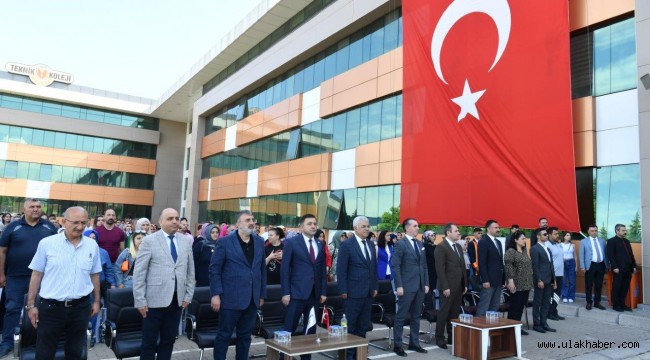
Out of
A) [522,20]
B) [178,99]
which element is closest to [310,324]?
[522,20]

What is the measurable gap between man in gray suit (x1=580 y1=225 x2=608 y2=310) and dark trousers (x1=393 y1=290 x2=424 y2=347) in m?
5.36

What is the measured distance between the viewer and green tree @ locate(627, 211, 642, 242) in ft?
34.3

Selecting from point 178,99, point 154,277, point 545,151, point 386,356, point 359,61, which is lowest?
point 386,356

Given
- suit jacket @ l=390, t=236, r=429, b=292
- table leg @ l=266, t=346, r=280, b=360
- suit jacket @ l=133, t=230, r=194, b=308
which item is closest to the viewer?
suit jacket @ l=133, t=230, r=194, b=308

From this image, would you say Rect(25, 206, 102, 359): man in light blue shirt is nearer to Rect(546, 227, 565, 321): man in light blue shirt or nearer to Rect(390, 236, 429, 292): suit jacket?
Rect(390, 236, 429, 292): suit jacket

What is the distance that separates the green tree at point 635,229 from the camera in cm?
1045

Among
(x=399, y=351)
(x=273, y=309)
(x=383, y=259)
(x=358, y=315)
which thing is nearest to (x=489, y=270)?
(x=399, y=351)

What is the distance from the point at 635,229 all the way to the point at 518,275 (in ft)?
15.6

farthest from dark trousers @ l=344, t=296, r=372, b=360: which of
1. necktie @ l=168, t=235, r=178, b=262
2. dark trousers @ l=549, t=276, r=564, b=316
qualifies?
dark trousers @ l=549, t=276, r=564, b=316

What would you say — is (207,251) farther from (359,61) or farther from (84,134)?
(84,134)

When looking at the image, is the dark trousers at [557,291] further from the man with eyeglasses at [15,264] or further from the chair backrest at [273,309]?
the man with eyeglasses at [15,264]

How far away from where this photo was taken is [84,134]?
39.7 metres

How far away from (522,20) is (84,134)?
3881cm

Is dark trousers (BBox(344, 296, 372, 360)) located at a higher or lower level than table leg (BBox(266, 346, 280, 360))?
higher
